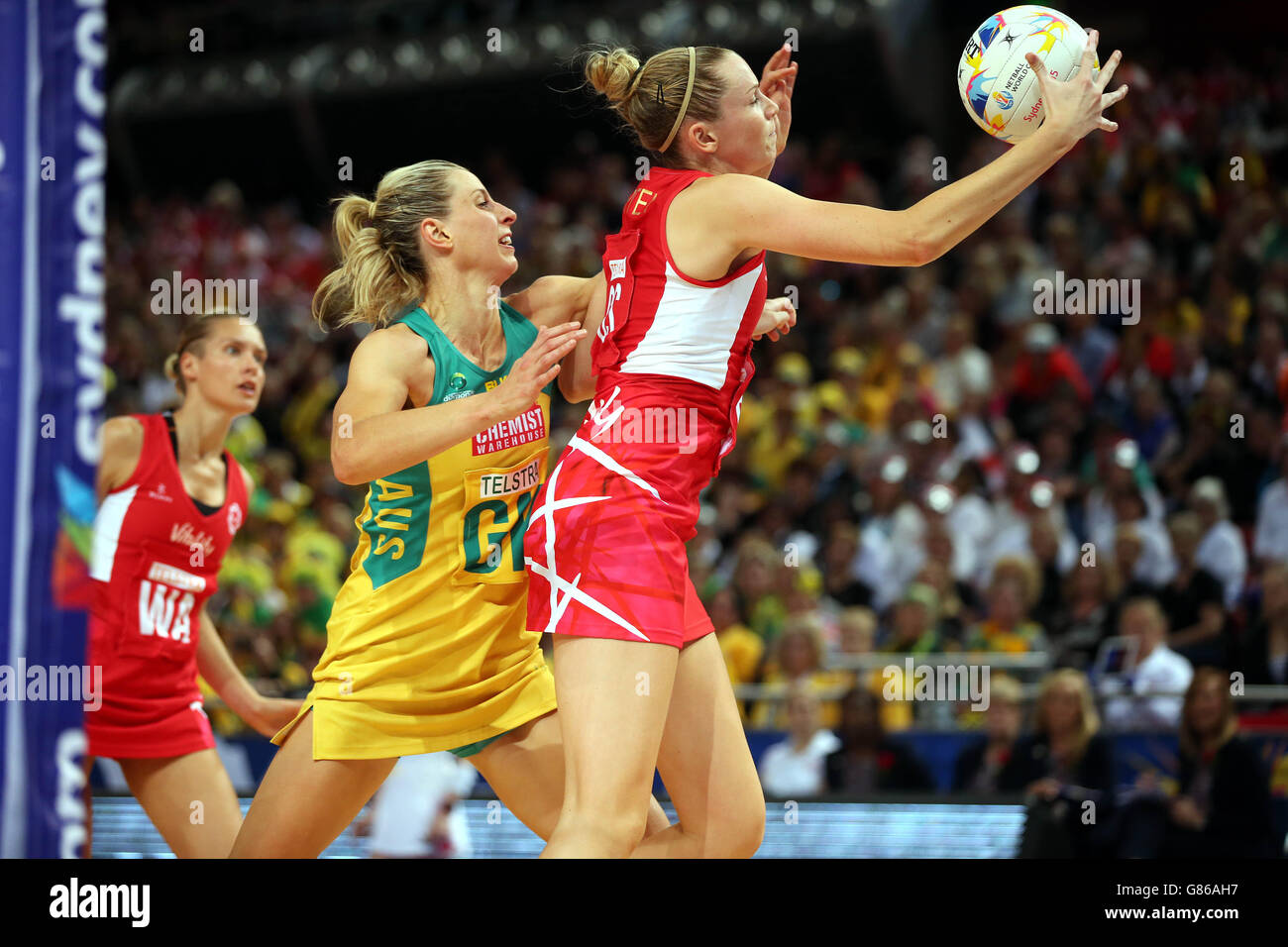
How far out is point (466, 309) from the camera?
141 inches

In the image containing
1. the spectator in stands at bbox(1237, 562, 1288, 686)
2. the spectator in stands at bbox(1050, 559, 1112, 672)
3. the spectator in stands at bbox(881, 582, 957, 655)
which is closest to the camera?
the spectator in stands at bbox(1237, 562, 1288, 686)

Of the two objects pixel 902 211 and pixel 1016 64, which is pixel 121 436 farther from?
pixel 1016 64

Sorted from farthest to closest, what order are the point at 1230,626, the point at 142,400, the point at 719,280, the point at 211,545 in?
the point at 142,400 < the point at 1230,626 < the point at 211,545 < the point at 719,280

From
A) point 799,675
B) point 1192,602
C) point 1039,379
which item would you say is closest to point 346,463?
point 799,675

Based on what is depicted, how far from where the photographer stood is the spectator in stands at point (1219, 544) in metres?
7.46

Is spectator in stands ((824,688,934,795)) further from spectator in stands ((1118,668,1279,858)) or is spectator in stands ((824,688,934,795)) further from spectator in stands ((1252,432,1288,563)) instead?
spectator in stands ((1252,432,1288,563))

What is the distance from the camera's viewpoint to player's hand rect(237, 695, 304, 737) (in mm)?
4133

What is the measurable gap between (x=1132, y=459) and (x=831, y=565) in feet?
5.90

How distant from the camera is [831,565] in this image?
834 centimetres

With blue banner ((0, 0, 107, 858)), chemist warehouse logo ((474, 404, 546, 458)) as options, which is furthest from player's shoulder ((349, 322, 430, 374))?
blue banner ((0, 0, 107, 858))

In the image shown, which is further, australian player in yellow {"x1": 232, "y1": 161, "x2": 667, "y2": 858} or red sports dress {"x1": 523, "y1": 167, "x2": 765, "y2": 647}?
australian player in yellow {"x1": 232, "y1": 161, "x2": 667, "y2": 858}

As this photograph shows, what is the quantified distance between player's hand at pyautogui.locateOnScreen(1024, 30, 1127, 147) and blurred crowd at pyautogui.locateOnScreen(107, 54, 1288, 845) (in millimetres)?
3573
